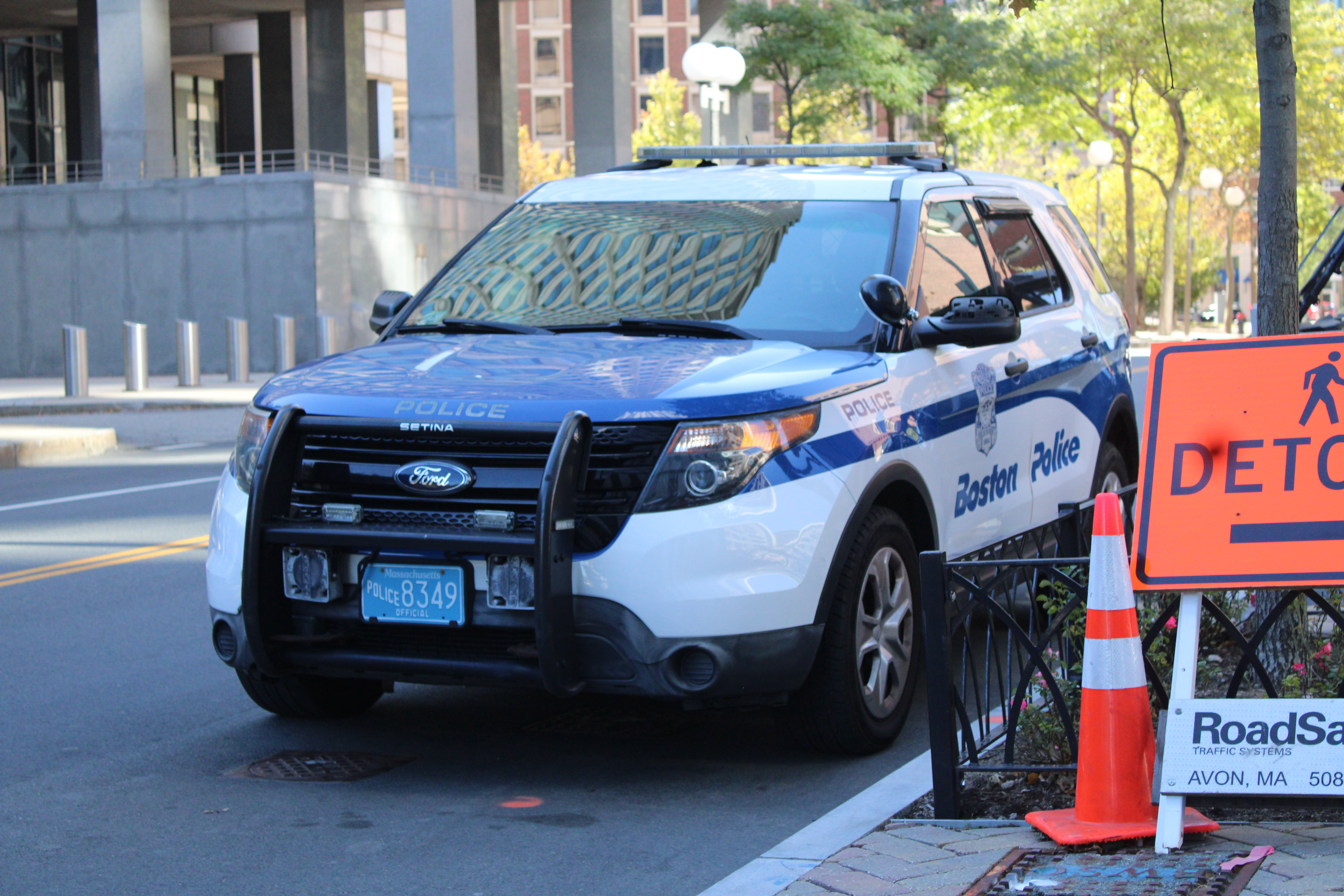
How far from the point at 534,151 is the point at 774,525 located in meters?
79.9

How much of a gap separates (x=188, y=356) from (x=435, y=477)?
80.3 ft

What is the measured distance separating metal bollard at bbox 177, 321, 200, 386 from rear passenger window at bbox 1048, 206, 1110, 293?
2206cm

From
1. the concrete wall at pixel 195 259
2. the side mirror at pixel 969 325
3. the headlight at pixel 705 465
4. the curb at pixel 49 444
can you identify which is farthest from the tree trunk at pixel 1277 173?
Answer: the concrete wall at pixel 195 259

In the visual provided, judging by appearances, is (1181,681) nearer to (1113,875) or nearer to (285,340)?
(1113,875)

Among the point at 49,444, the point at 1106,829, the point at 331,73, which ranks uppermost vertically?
the point at 331,73

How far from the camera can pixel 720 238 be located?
6121mm

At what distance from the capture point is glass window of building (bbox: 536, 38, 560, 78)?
103 meters

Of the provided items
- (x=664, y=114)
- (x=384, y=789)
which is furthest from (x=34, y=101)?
(x=384, y=789)

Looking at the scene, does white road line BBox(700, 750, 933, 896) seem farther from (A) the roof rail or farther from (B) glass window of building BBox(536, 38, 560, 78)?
(B) glass window of building BBox(536, 38, 560, 78)

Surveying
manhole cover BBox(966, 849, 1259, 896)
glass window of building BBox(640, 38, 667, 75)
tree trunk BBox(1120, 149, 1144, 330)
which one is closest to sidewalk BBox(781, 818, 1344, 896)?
manhole cover BBox(966, 849, 1259, 896)

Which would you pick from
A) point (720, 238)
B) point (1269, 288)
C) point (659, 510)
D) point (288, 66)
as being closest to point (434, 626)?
point (659, 510)

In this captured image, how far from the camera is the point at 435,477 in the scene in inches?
190

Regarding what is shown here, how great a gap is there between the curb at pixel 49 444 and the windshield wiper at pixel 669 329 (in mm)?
12184

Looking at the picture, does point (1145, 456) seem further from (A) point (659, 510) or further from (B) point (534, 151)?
(B) point (534, 151)
